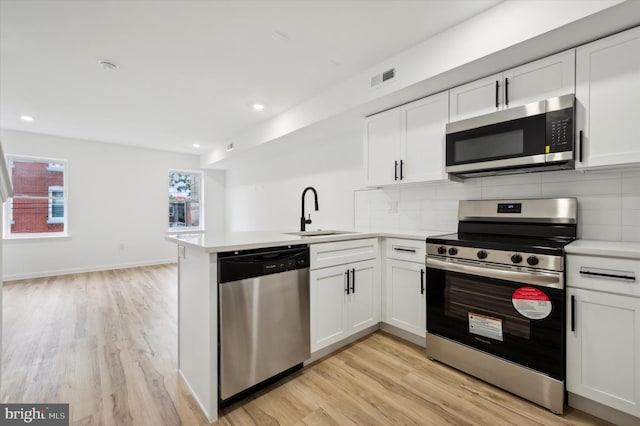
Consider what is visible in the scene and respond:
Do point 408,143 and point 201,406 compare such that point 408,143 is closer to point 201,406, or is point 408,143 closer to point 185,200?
point 201,406

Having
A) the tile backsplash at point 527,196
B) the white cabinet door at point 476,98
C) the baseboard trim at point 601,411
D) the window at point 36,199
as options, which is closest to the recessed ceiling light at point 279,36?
the white cabinet door at point 476,98

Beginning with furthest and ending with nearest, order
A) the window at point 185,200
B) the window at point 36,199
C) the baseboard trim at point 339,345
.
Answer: the window at point 185,200, the window at point 36,199, the baseboard trim at point 339,345

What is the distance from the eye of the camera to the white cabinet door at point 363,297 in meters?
2.44

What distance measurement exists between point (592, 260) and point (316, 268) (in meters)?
1.65

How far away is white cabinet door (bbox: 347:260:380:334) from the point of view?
2439 millimetres

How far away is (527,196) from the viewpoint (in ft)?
7.33

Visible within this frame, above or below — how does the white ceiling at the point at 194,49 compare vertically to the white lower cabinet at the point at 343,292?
above

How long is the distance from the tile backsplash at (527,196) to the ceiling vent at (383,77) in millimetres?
1080

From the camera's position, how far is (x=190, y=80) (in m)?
3.05

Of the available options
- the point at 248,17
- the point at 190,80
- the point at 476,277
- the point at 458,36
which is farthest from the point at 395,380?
the point at 190,80

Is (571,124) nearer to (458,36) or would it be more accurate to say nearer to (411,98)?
(458,36)

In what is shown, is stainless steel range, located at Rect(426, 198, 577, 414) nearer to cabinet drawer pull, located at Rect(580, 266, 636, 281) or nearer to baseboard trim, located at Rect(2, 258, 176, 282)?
cabinet drawer pull, located at Rect(580, 266, 636, 281)

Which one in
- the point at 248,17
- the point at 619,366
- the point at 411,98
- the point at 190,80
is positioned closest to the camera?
the point at 619,366

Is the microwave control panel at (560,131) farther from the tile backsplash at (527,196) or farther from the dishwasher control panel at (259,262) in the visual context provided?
the dishwasher control panel at (259,262)
